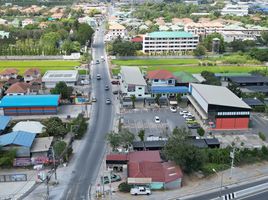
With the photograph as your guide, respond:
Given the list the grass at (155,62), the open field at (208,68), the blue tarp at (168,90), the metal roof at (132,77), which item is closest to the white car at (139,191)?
the metal roof at (132,77)

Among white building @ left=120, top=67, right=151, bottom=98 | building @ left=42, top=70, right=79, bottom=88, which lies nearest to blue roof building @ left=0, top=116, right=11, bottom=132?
building @ left=42, top=70, right=79, bottom=88

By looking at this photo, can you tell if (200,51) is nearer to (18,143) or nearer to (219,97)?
(219,97)

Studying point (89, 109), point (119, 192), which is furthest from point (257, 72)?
point (119, 192)

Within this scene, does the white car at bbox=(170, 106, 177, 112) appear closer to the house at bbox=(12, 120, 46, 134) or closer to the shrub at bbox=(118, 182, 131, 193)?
the house at bbox=(12, 120, 46, 134)

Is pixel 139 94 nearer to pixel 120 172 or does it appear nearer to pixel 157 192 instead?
pixel 120 172

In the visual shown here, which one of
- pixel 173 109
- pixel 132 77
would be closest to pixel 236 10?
pixel 132 77
